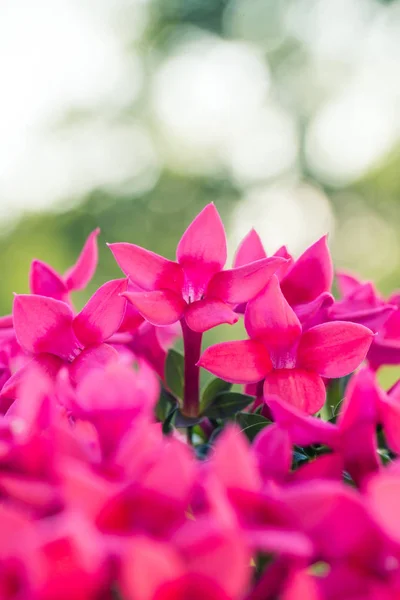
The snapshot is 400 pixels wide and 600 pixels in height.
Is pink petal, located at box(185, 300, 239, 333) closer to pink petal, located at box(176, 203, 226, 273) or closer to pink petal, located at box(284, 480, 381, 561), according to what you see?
pink petal, located at box(176, 203, 226, 273)

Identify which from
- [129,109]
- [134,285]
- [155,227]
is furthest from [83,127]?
[134,285]

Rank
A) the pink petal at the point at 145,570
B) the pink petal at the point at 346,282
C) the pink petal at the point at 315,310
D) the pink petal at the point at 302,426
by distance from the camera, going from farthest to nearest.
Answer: the pink petal at the point at 346,282, the pink petal at the point at 315,310, the pink petal at the point at 302,426, the pink petal at the point at 145,570

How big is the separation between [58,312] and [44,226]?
14.9ft

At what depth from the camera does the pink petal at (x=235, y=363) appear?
0.35 meters

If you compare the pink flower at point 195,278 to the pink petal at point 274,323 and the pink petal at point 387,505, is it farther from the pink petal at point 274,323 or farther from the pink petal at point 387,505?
the pink petal at point 387,505

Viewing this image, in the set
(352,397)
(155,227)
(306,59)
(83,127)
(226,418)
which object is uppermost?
(352,397)

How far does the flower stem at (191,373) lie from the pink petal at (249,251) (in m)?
0.05

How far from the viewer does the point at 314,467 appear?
0.26 meters

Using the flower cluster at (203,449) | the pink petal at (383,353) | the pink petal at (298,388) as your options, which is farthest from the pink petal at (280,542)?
the pink petal at (383,353)

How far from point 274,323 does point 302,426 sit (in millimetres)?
80

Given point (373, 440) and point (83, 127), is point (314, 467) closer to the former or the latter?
point (373, 440)

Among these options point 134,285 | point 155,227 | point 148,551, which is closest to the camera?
point 148,551

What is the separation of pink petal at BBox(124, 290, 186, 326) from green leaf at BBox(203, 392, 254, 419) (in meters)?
0.07

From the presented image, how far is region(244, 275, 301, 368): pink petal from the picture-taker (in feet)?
1.13
